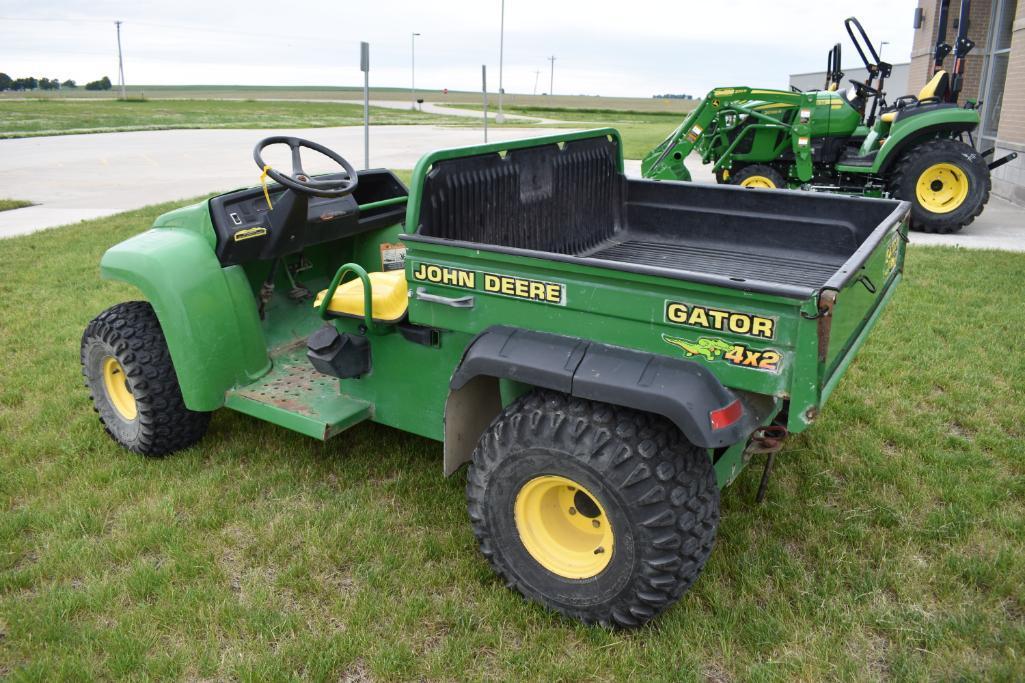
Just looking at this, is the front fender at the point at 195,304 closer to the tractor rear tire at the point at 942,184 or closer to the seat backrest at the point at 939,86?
the tractor rear tire at the point at 942,184

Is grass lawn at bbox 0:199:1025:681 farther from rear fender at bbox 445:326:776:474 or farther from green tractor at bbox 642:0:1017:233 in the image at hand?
green tractor at bbox 642:0:1017:233

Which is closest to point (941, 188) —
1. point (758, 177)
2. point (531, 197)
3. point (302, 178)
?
point (758, 177)

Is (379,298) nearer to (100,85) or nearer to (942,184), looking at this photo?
(942,184)

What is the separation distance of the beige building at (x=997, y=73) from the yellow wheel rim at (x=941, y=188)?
282 cm

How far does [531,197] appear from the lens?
154 inches

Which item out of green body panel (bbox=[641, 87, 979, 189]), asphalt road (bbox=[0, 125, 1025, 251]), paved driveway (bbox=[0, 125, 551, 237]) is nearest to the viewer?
green body panel (bbox=[641, 87, 979, 189])

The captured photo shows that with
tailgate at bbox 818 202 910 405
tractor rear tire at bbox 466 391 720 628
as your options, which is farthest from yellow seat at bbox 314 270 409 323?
tailgate at bbox 818 202 910 405

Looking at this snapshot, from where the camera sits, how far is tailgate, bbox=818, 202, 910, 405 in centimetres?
233

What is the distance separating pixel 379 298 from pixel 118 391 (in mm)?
1707

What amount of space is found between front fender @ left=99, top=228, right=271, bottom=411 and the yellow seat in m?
0.50

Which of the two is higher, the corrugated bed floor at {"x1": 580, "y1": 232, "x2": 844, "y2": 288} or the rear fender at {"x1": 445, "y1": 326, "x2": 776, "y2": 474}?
the corrugated bed floor at {"x1": 580, "y1": 232, "x2": 844, "y2": 288}

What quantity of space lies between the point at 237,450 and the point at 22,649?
1387mm

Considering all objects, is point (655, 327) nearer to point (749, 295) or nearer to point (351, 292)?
point (749, 295)

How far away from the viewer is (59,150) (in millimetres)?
19031
